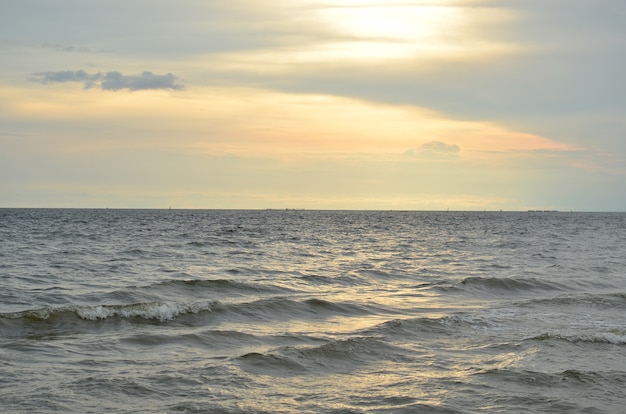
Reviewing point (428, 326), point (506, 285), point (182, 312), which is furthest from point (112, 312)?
point (506, 285)

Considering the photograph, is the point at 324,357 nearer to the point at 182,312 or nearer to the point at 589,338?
the point at 182,312

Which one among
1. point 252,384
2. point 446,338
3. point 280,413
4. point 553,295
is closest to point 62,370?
point 252,384

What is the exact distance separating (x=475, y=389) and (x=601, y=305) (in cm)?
1262

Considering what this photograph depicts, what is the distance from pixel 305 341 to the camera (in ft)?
51.4

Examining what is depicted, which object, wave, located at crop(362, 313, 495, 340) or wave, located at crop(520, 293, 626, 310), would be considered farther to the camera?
wave, located at crop(520, 293, 626, 310)

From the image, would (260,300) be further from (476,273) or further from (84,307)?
(476,273)

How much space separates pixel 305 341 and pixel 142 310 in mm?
5485

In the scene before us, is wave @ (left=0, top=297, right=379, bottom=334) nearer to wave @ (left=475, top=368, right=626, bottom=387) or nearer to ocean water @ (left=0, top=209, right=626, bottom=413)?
ocean water @ (left=0, top=209, right=626, bottom=413)

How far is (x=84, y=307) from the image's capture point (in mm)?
18297

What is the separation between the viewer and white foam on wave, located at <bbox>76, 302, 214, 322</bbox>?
18.0 m

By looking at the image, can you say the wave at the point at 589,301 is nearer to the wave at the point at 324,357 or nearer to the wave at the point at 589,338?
the wave at the point at 589,338

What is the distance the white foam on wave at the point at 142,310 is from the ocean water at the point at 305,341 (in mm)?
63

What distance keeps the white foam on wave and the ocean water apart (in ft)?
0.21

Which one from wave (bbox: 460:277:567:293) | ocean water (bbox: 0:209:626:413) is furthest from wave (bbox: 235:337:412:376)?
wave (bbox: 460:277:567:293)
